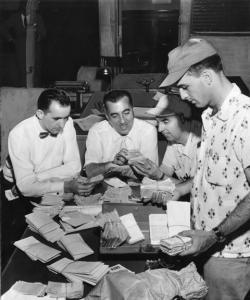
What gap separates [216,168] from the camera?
220 cm

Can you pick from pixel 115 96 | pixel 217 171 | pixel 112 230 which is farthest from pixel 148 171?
pixel 217 171

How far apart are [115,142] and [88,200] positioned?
2.42 feet

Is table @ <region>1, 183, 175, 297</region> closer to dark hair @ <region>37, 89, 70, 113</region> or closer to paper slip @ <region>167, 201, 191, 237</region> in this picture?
paper slip @ <region>167, 201, 191, 237</region>

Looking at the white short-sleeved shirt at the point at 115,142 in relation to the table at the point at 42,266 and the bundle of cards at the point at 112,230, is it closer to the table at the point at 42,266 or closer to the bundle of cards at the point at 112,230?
the bundle of cards at the point at 112,230

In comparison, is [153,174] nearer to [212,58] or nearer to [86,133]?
[86,133]

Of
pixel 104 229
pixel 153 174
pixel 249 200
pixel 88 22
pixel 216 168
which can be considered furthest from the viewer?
pixel 88 22

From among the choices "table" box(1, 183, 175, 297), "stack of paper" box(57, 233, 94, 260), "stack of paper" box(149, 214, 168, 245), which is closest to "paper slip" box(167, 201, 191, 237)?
"stack of paper" box(149, 214, 168, 245)

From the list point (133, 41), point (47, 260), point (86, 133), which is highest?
point (133, 41)

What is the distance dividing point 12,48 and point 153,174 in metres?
1.67

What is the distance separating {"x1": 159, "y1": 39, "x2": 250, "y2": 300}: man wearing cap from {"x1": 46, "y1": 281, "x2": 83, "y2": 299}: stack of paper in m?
0.60

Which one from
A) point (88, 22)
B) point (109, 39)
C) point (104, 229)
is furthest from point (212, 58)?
point (109, 39)

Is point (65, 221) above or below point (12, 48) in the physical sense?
below

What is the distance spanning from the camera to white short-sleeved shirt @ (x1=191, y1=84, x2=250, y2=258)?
6.75 feet

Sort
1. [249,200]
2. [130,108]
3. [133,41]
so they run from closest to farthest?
[249,200] < [130,108] < [133,41]
